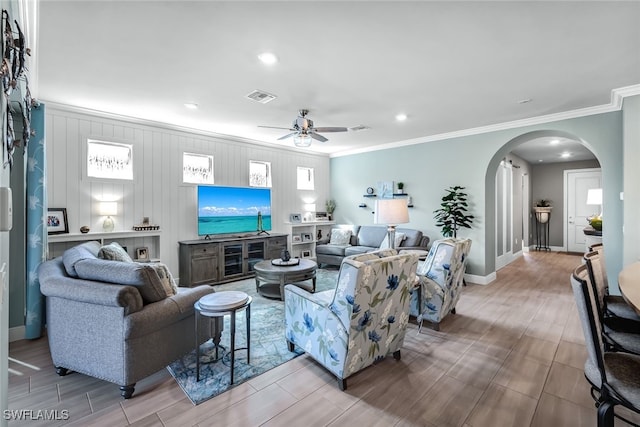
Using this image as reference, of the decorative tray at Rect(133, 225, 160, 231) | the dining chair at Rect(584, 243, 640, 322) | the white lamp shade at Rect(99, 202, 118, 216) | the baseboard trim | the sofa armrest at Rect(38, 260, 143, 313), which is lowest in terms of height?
the baseboard trim

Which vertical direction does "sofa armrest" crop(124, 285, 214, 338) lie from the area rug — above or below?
above

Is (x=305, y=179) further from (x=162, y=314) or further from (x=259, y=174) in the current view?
(x=162, y=314)

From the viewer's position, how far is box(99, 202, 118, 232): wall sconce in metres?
4.30

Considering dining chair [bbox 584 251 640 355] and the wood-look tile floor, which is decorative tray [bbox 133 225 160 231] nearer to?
the wood-look tile floor

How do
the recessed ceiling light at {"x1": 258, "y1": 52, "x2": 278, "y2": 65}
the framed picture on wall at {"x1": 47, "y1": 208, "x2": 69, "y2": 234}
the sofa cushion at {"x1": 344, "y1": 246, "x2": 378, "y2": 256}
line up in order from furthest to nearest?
the sofa cushion at {"x1": 344, "y1": 246, "x2": 378, "y2": 256} < the framed picture on wall at {"x1": 47, "y1": 208, "x2": 69, "y2": 234} < the recessed ceiling light at {"x1": 258, "y1": 52, "x2": 278, "y2": 65}

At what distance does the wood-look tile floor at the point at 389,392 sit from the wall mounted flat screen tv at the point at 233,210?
2785 mm

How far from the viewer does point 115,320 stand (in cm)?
210

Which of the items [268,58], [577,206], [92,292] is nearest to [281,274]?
[92,292]

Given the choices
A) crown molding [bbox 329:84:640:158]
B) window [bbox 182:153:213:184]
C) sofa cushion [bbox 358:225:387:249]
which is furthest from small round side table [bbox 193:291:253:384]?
crown molding [bbox 329:84:640:158]

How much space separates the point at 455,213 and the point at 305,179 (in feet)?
11.7

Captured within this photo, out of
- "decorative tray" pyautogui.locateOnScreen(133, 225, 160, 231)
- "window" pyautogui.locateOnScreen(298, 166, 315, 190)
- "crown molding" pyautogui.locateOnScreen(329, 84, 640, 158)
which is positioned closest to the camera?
"crown molding" pyautogui.locateOnScreen(329, 84, 640, 158)

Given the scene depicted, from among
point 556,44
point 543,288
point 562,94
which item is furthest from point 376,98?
point 543,288

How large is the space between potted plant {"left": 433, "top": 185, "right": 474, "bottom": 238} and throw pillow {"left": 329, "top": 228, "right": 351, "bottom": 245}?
1983 mm

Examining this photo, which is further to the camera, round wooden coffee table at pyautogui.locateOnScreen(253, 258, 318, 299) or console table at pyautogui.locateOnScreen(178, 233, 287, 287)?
console table at pyautogui.locateOnScreen(178, 233, 287, 287)
